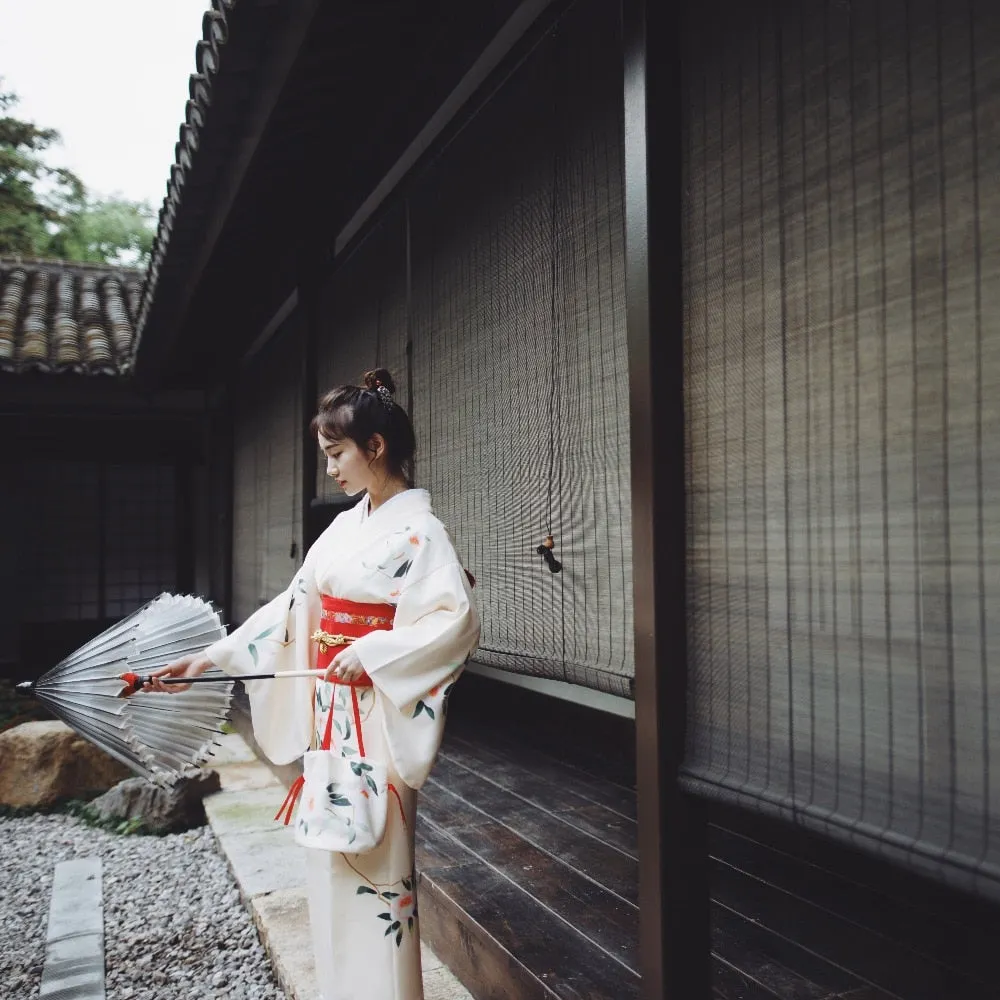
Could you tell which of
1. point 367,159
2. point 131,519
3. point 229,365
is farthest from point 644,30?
point 131,519

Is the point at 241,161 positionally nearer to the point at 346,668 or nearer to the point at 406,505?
the point at 406,505

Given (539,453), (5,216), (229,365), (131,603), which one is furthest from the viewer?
(5,216)

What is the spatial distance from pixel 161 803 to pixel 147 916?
142 cm

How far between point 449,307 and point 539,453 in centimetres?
112

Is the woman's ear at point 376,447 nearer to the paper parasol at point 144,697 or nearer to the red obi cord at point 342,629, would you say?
the red obi cord at point 342,629

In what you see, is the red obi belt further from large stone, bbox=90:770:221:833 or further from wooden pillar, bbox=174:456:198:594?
wooden pillar, bbox=174:456:198:594

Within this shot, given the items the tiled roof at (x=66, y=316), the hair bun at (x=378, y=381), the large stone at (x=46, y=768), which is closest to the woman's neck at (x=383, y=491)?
the hair bun at (x=378, y=381)

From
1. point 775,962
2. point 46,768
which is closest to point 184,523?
point 46,768

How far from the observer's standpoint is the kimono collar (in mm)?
2639

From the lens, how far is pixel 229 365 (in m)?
9.20

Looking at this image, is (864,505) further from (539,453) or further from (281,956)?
(281,956)

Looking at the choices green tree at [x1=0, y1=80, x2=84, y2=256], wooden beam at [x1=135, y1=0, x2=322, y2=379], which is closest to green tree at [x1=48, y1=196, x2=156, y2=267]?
green tree at [x1=0, y1=80, x2=84, y2=256]

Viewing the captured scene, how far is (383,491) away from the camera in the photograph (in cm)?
273

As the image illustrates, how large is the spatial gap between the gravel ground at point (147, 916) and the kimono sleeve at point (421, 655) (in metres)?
1.63
